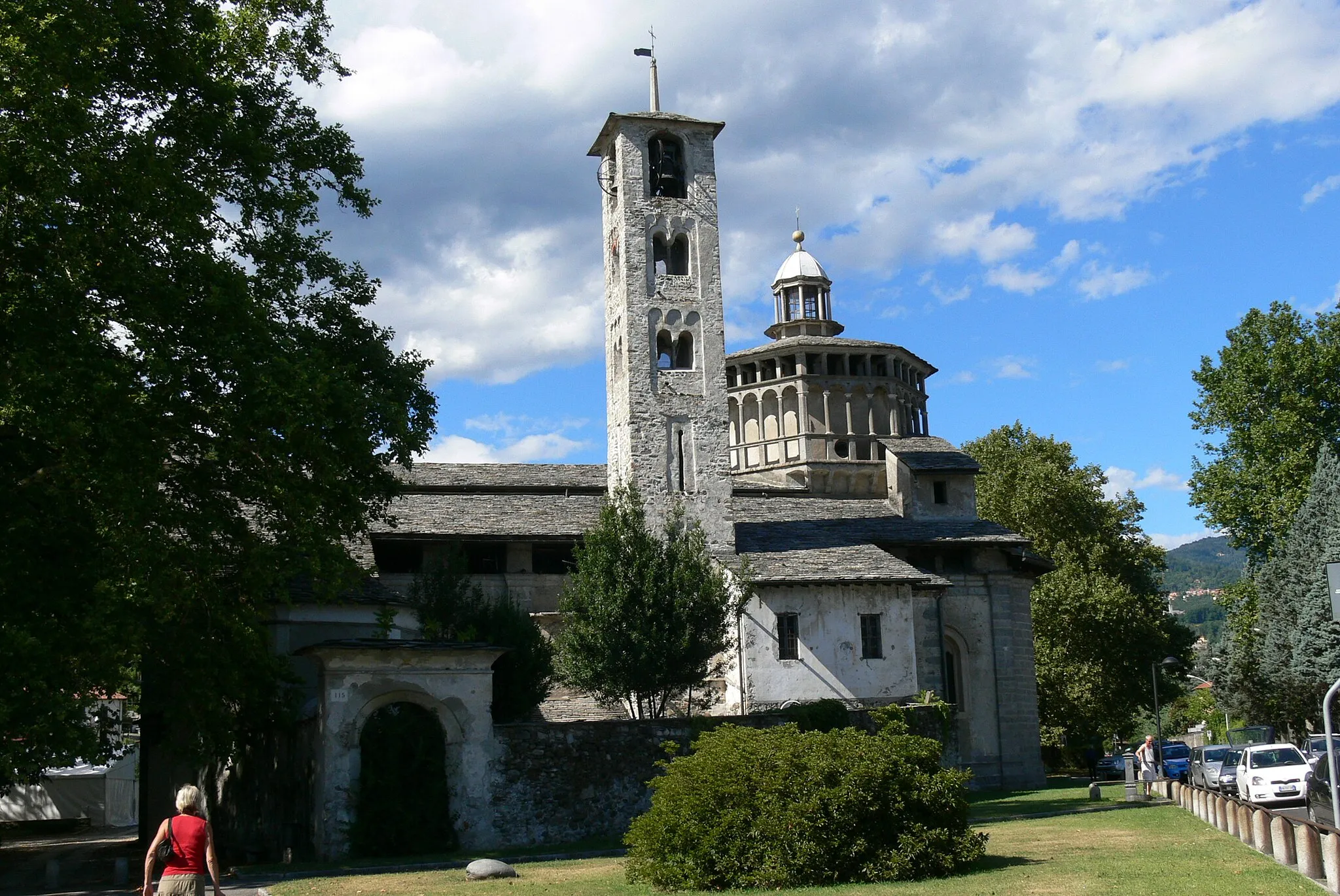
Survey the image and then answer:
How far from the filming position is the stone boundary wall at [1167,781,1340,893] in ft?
43.6

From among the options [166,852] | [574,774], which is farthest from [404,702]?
[166,852]

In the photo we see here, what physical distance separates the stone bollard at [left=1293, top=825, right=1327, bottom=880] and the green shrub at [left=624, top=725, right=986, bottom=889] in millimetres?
3912

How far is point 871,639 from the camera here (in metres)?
37.4

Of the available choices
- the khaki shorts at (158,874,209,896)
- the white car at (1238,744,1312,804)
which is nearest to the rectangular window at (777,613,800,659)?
the white car at (1238,744,1312,804)

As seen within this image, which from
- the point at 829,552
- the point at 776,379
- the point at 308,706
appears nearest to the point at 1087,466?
the point at 776,379

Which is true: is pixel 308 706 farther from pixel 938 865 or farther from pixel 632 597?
pixel 938 865

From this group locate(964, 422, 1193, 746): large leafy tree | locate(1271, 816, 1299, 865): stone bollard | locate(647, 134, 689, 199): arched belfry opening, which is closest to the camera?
locate(1271, 816, 1299, 865): stone bollard

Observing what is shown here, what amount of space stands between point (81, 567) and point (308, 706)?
→ 6.70 m

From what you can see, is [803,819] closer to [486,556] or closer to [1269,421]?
[486,556]

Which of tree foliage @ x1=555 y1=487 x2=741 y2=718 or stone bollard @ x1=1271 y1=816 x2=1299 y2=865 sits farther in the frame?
tree foliage @ x1=555 y1=487 x2=741 y2=718

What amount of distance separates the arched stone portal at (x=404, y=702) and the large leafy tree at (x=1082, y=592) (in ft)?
117

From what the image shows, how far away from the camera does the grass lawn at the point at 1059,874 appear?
558 inches

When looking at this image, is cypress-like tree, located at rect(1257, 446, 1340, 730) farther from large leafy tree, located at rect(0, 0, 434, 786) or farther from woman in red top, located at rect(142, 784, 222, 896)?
woman in red top, located at rect(142, 784, 222, 896)

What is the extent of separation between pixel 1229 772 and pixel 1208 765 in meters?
2.26
